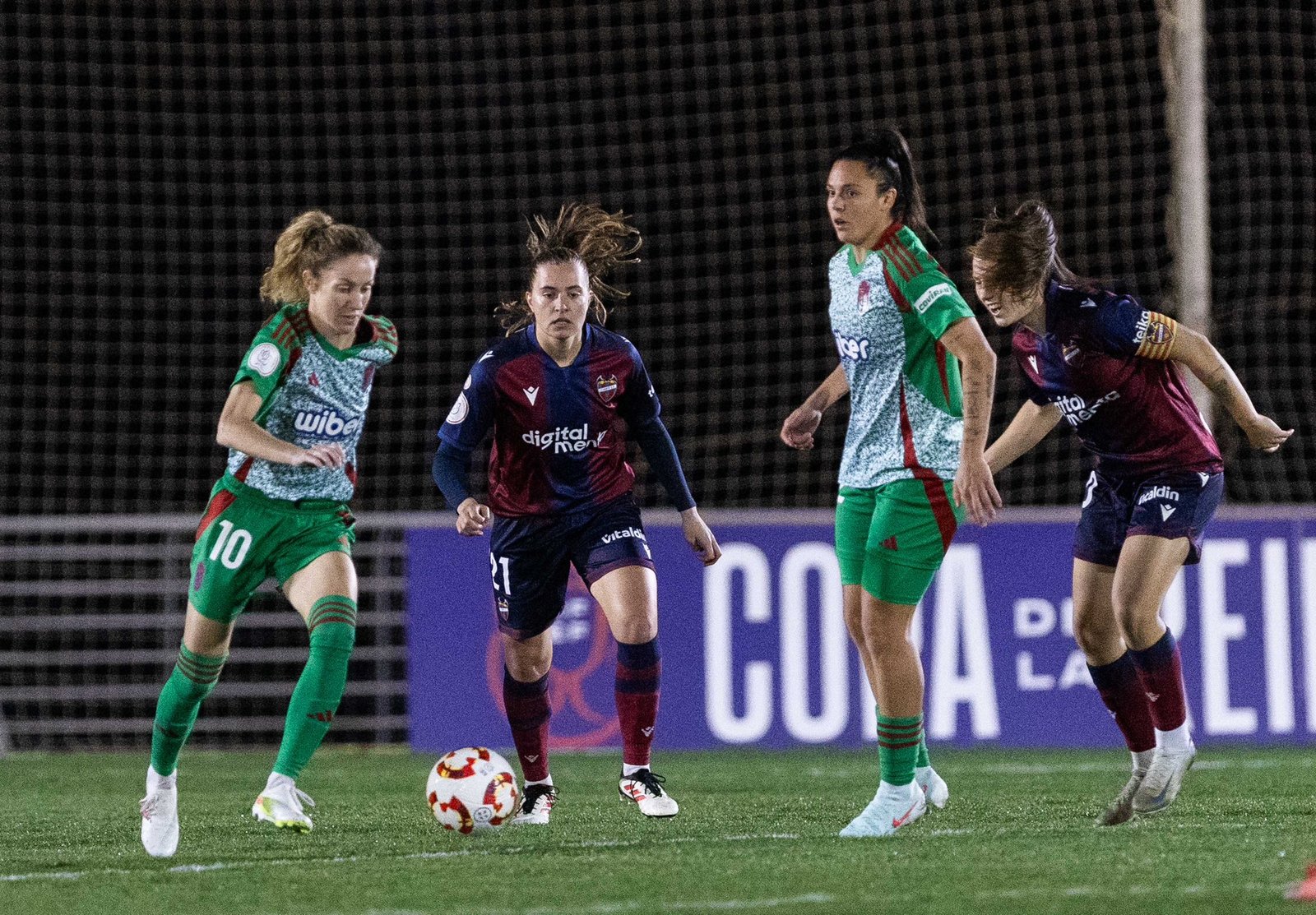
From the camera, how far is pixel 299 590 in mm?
5113

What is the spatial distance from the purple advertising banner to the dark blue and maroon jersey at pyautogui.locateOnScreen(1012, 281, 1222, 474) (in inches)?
129

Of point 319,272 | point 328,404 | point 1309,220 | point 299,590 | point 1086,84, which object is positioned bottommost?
point 299,590

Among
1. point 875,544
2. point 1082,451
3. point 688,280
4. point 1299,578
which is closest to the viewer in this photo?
point 875,544

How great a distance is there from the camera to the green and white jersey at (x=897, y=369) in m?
4.72

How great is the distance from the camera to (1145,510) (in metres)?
4.95

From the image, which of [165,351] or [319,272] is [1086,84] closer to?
[165,351]

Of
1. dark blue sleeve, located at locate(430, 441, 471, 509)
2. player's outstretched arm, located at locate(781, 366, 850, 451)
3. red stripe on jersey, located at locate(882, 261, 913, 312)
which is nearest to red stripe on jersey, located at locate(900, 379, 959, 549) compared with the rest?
red stripe on jersey, located at locate(882, 261, 913, 312)

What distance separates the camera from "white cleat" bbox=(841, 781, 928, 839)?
15.0 ft

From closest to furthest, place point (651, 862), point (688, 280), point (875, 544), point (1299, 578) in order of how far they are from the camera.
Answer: point (651, 862)
point (875, 544)
point (1299, 578)
point (688, 280)

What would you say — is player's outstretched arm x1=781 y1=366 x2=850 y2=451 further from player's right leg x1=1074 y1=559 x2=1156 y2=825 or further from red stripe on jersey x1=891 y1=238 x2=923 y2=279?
player's right leg x1=1074 y1=559 x2=1156 y2=825

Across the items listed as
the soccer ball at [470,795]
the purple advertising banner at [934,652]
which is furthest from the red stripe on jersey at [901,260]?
the purple advertising banner at [934,652]

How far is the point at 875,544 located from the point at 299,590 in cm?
161

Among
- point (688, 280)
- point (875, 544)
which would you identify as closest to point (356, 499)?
point (688, 280)

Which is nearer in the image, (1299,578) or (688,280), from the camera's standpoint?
(1299,578)
